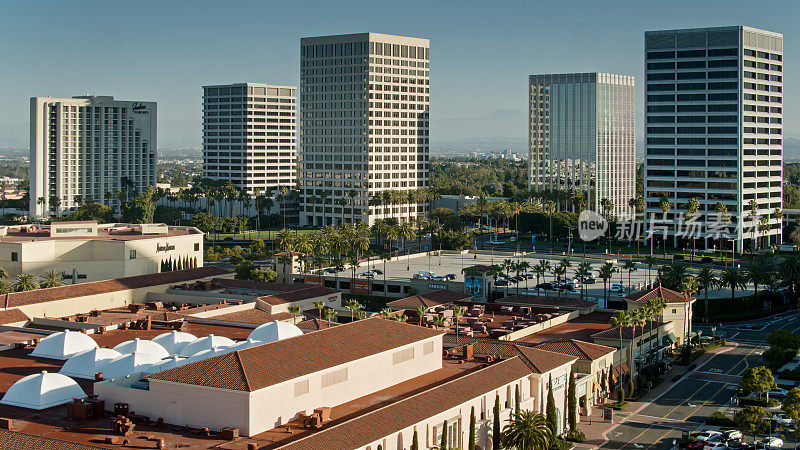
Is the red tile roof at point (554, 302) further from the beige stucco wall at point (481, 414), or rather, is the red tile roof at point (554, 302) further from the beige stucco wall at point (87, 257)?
the beige stucco wall at point (87, 257)

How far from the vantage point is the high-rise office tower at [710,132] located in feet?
598

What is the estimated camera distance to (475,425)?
61156mm

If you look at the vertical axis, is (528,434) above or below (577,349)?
below

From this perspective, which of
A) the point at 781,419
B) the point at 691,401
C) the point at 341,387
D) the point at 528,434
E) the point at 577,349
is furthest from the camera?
the point at 691,401

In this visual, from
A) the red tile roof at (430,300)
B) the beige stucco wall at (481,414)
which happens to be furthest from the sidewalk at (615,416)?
the red tile roof at (430,300)

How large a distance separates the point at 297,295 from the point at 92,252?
3992cm

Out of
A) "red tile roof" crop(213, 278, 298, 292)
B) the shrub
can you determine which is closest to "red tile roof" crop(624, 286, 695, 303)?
the shrub

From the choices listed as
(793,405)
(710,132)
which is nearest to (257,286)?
(793,405)

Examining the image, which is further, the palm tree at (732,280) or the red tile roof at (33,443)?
the palm tree at (732,280)

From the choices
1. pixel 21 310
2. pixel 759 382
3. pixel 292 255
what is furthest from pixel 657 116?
pixel 21 310

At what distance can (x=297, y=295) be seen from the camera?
348 feet

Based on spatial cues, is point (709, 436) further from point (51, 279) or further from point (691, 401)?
point (51, 279)

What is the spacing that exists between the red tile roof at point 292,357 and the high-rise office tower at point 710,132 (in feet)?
407

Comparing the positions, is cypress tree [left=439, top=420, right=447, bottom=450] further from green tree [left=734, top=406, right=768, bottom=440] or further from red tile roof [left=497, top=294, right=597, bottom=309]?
red tile roof [left=497, top=294, right=597, bottom=309]
